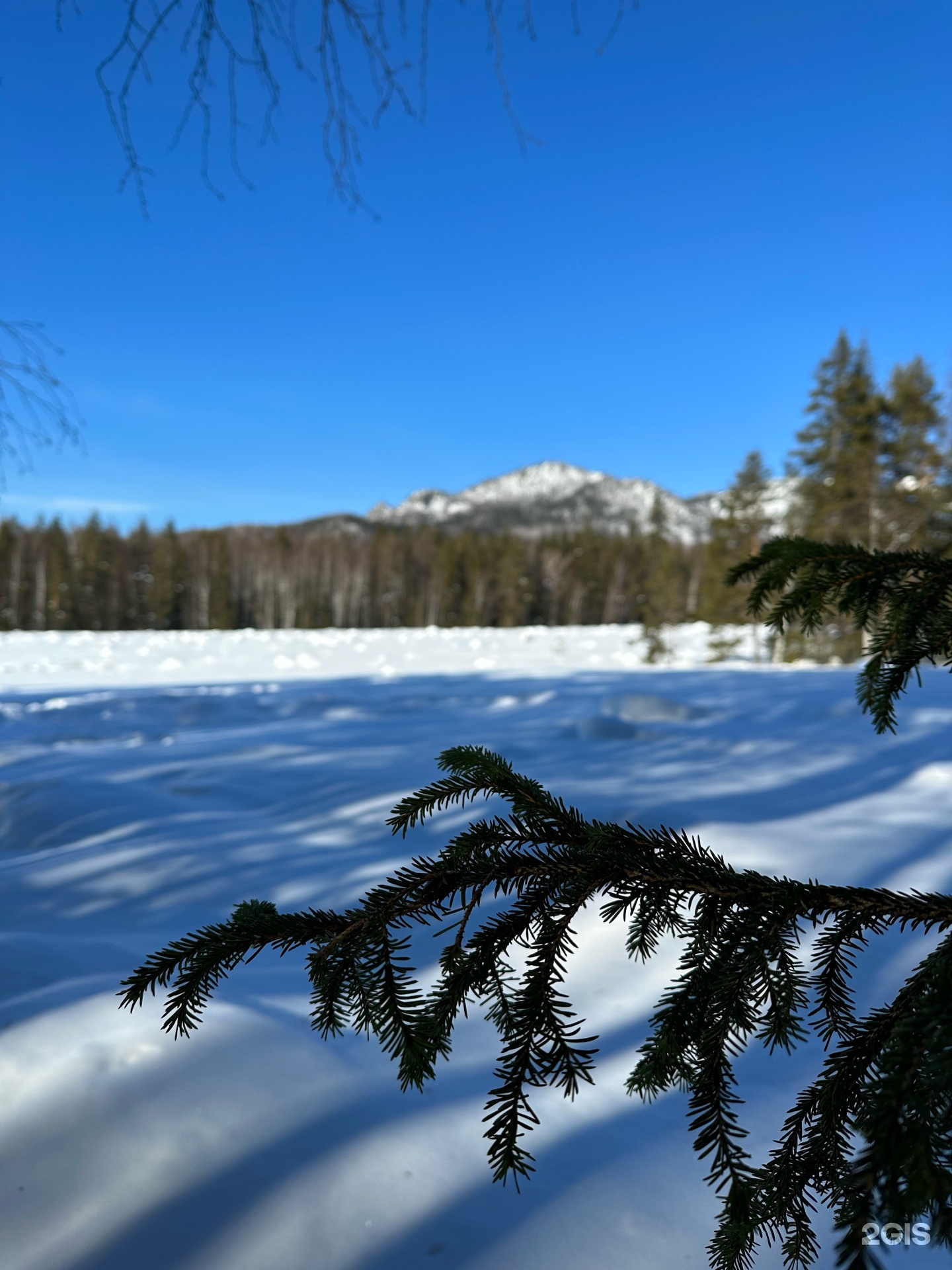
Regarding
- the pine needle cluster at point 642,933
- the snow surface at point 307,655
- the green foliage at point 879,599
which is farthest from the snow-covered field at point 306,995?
the snow surface at point 307,655

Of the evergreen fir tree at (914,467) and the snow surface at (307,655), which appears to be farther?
the evergreen fir tree at (914,467)

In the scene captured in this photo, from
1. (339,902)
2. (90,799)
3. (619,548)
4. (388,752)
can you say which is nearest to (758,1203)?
(339,902)

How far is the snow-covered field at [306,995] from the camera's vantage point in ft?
4.03

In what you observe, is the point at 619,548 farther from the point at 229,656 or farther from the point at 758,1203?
the point at 758,1203

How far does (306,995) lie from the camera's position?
1.92 metres

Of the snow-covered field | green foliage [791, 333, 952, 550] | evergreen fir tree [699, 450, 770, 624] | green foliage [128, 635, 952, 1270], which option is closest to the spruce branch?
green foliage [128, 635, 952, 1270]

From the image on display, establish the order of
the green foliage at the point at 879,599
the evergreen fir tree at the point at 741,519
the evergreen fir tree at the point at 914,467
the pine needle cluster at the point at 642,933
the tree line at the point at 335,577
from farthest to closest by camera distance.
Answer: the tree line at the point at 335,577 → the evergreen fir tree at the point at 741,519 → the evergreen fir tree at the point at 914,467 → the green foliage at the point at 879,599 → the pine needle cluster at the point at 642,933

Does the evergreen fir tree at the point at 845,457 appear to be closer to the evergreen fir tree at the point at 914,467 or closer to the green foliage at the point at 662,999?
the evergreen fir tree at the point at 914,467

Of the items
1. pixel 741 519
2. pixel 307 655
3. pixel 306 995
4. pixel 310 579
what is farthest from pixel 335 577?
pixel 306 995

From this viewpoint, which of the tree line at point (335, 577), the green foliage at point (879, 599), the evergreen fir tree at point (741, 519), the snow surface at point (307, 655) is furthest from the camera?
the tree line at point (335, 577)

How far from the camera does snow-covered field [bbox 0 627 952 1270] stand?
4.03 ft

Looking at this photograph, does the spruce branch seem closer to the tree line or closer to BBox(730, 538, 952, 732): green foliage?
BBox(730, 538, 952, 732): green foliage

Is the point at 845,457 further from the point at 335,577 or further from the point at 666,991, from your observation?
the point at 335,577

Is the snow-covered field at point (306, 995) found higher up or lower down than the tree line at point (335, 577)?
lower down
